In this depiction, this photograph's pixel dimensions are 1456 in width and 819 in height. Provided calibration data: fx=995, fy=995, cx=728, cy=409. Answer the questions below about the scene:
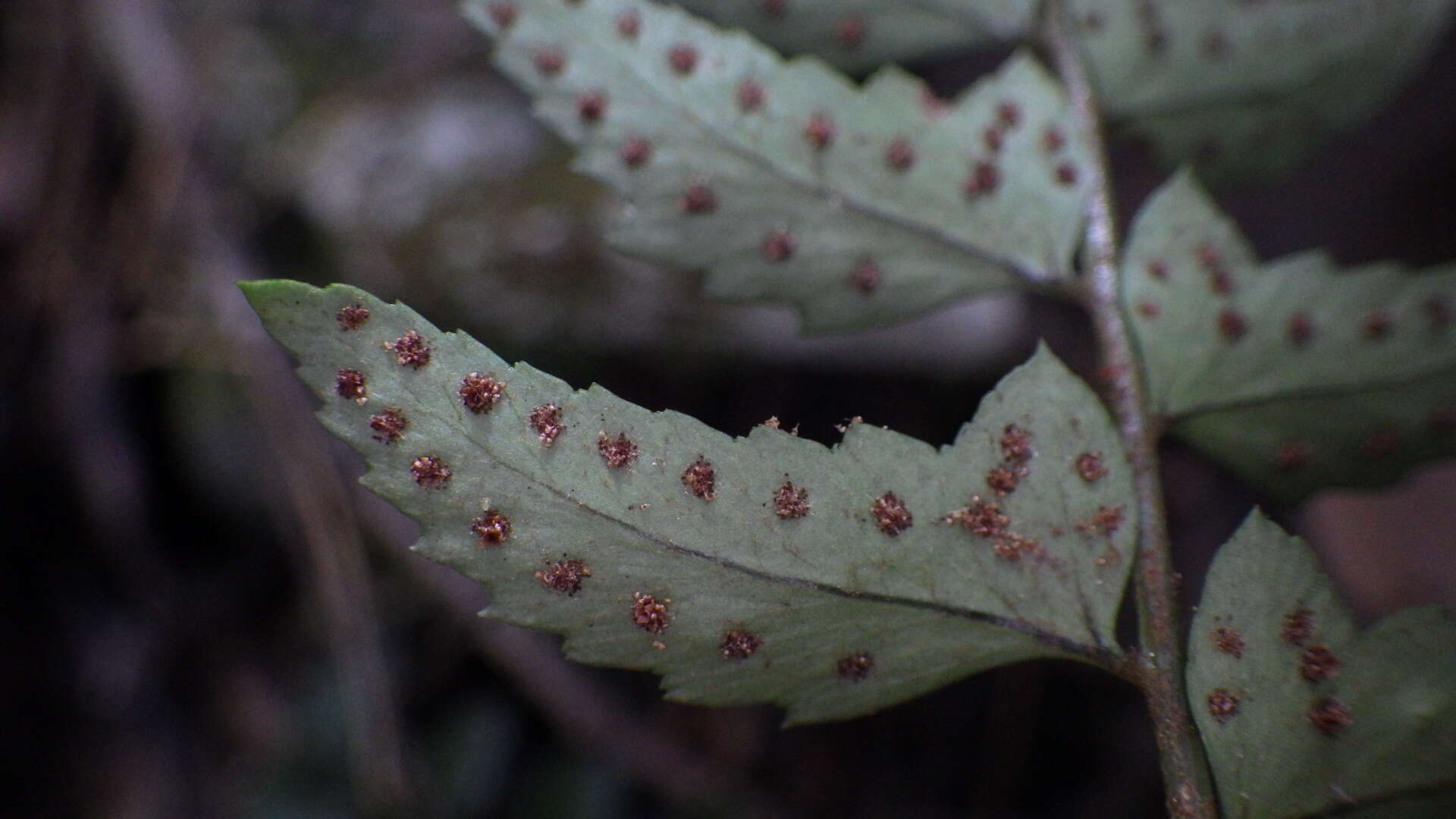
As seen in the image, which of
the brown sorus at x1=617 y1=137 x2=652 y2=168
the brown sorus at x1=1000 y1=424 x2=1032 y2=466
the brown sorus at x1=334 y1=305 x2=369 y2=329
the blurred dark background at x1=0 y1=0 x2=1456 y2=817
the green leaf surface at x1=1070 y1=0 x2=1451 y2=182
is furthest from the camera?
the blurred dark background at x1=0 y1=0 x2=1456 y2=817

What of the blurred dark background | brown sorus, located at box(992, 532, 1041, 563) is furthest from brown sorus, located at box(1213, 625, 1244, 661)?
the blurred dark background

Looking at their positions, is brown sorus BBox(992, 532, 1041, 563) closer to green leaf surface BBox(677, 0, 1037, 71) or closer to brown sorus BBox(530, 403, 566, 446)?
brown sorus BBox(530, 403, 566, 446)

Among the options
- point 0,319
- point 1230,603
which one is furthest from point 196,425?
point 1230,603

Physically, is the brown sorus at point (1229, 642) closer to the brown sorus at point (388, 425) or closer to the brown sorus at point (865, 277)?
the brown sorus at point (865, 277)

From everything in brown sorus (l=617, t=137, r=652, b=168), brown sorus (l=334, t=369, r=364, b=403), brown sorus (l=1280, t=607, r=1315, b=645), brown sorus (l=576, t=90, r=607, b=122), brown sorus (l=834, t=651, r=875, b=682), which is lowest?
brown sorus (l=834, t=651, r=875, b=682)

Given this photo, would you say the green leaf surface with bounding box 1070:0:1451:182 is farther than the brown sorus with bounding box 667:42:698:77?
Yes

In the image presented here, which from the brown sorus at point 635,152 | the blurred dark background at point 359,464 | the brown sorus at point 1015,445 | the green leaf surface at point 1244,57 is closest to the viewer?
the brown sorus at point 1015,445

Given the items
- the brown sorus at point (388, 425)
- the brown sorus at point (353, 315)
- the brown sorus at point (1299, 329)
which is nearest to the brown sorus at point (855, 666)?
the brown sorus at point (388, 425)
